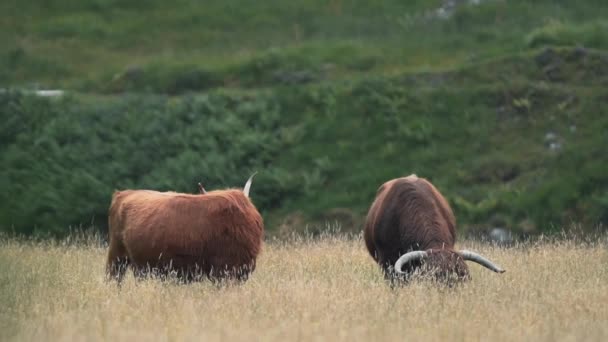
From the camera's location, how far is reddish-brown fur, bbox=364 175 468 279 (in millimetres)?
13617

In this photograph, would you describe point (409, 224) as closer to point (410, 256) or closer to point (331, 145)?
point (410, 256)

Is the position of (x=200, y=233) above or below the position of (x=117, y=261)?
above

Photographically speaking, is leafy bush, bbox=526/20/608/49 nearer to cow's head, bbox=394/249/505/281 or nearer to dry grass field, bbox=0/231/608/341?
dry grass field, bbox=0/231/608/341

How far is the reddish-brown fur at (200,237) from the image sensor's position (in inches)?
510

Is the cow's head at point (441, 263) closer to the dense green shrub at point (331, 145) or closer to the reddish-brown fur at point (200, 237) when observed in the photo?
the reddish-brown fur at point (200, 237)

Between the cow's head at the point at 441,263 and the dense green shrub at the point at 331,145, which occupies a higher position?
the cow's head at the point at 441,263

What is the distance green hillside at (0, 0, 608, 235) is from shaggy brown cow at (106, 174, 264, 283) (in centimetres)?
1108

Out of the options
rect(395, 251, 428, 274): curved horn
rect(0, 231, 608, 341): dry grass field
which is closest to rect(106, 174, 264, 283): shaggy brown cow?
rect(0, 231, 608, 341): dry grass field

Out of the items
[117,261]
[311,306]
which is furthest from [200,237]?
[311,306]

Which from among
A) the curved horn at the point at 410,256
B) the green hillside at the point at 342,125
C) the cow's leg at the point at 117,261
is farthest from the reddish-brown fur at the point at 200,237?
the green hillside at the point at 342,125

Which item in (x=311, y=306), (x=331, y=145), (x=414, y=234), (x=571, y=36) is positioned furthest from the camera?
(x=571, y=36)

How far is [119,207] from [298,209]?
11.4m

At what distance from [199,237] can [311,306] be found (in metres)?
1.74

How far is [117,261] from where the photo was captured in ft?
46.0
